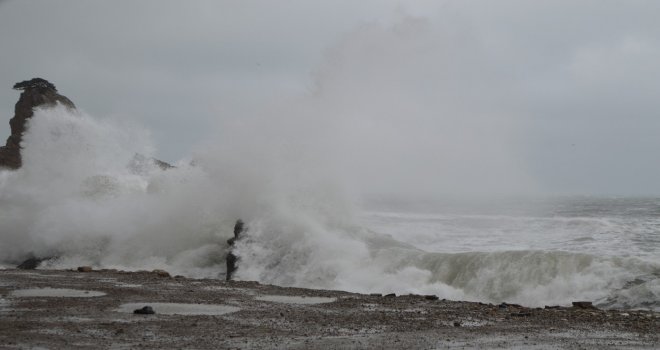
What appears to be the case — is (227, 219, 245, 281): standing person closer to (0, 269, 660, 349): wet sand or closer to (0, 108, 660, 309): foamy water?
(0, 108, 660, 309): foamy water

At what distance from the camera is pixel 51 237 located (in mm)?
19781

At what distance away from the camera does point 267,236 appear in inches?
692

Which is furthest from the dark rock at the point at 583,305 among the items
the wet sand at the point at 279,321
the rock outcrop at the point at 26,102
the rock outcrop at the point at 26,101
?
the rock outcrop at the point at 26,101

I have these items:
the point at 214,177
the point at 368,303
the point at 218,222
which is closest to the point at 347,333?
the point at 368,303

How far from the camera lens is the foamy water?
543 inches

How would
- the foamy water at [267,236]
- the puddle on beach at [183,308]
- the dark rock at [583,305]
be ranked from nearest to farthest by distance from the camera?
the puddle on beach at [183,308], the dark rock at [583,305], the foamy water at [267,236]

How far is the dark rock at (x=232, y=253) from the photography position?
54.0 ft

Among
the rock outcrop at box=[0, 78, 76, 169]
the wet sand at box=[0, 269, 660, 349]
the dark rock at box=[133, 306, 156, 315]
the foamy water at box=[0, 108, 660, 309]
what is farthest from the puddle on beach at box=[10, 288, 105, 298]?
the rock outcrop at box=[0, 78, 76, 169]

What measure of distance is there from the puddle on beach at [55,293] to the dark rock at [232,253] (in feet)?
19.2

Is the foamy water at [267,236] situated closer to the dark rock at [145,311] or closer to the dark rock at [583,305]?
the dark rock at [583,305]

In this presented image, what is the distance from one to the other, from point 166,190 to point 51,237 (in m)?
3.85

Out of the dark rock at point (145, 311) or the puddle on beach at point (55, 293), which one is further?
the puddle on beach at point (55, 293)

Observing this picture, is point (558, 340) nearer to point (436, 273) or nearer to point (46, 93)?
point (436, 273)

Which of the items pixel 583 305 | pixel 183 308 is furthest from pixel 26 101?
pixel 583 305
